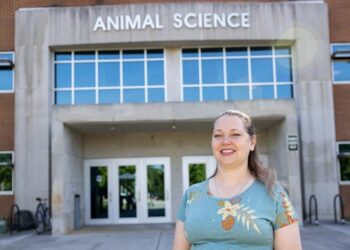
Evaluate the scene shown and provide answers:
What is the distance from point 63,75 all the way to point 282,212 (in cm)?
1535

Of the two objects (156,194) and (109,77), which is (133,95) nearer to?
A: (109,77)

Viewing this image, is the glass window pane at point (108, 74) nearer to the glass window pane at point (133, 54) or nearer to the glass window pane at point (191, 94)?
the glass window pane at point (133, 54)

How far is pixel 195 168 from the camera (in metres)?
17.0

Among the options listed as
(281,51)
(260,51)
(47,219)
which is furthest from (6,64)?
(281,51)

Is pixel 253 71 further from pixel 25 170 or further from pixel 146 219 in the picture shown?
pixel 25 170

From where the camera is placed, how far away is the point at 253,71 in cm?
1653

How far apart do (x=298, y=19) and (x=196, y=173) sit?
23.0 ft

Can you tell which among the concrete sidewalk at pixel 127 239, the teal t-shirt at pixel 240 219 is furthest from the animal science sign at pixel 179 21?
the teal t-shirt at pixel 240 219

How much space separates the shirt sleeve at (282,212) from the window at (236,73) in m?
14.1

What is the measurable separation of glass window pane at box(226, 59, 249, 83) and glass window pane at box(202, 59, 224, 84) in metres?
0.28

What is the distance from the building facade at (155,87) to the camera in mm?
15750

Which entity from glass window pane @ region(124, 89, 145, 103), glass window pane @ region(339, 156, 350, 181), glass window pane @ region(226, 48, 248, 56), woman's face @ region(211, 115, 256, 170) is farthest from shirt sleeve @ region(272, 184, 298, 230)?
glass window pane @ region(339, 156, 350, 181)

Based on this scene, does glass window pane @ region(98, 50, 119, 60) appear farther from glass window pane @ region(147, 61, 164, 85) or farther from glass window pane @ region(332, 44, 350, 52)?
glass window pane @ region(332, 44, 350, 52)

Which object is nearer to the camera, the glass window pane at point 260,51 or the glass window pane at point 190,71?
the glass window pane at point 190,71
